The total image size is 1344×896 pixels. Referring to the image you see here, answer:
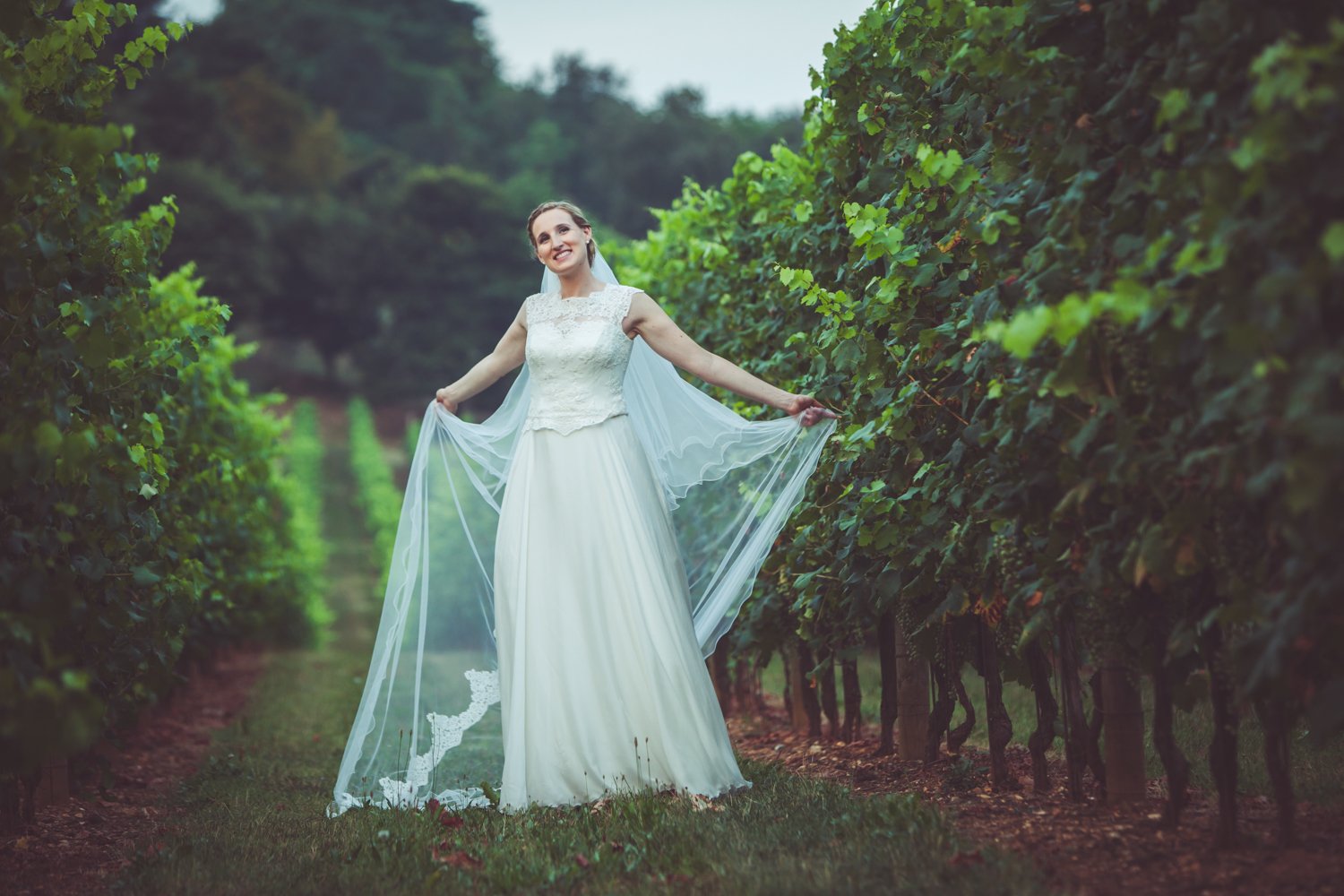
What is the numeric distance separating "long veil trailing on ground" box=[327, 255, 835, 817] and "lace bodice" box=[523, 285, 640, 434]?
8.0 inches

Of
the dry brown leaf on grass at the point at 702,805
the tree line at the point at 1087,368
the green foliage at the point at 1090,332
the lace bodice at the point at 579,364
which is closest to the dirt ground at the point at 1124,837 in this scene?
the tree line at the point at 1087,368

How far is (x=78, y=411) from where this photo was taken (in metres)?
4.41

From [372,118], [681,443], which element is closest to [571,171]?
[372,118]

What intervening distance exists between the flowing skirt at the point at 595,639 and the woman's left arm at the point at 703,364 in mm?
365

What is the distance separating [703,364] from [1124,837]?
246cm

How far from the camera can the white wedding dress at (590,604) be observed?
4801 millimetres

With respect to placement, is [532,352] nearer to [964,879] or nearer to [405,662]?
[405,662]

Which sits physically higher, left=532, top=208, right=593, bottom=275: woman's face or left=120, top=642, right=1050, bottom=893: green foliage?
left=532, top=208, right=593, bottom=275: woman's face

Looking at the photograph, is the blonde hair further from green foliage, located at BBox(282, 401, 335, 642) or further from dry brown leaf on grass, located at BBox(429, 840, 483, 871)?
green foliage, located at BBox(282, 401, 335, 642)

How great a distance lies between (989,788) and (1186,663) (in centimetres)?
129

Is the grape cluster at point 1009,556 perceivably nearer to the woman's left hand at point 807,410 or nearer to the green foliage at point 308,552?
the woman's left hand at point 807,410

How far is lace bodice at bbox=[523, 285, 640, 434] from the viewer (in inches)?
200

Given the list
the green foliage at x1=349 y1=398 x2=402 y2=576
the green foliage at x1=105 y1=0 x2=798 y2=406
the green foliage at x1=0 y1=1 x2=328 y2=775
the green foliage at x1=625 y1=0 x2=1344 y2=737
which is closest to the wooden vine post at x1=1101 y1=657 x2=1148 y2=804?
the green foliage at x1=625 y1=0 x2=1344 y2=737

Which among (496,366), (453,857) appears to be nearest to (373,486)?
(496,366)
